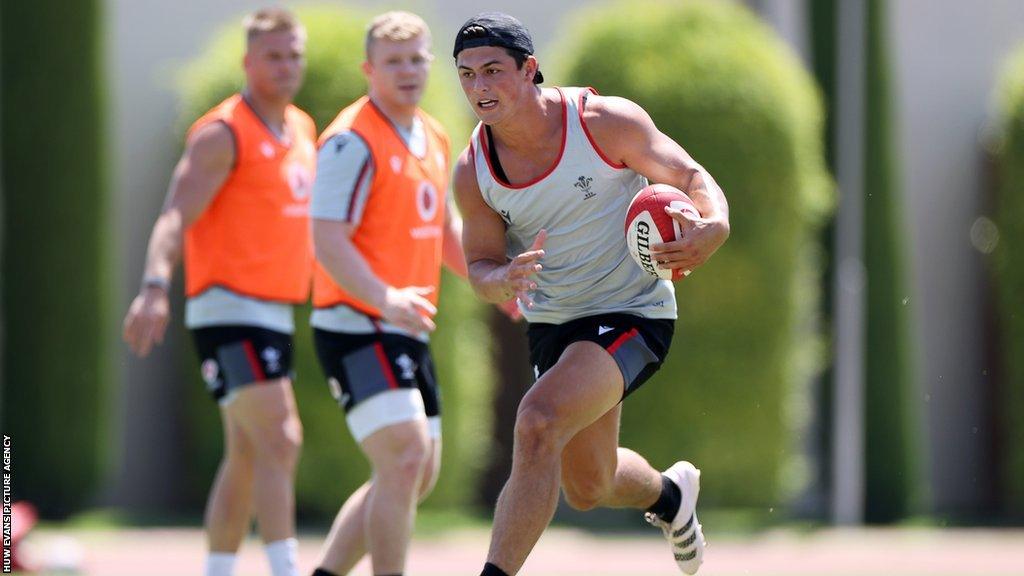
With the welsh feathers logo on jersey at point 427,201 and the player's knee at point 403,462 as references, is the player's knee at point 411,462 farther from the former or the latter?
the welsh feathers logo on jersey at point 427,201

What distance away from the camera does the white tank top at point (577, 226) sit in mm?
5398

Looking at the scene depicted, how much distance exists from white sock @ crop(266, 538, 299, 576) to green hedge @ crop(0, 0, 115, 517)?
5670 mm

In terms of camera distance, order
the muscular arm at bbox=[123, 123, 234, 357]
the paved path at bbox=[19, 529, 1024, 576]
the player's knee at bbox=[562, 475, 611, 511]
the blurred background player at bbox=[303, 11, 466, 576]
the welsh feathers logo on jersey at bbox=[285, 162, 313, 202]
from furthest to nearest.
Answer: the paved path at bbox=[19, 529, 1024, 576] → the welsh feathers logo on jersey at bbox=[285, 162, 313, 202] → the muscular arm at bbox=[123, 123, 234, 357] → the blurred background player at bbox=[303, 11, 466, 576] → the player's knee at bbox=[562, 475, 611, 511]

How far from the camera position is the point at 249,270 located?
689cm

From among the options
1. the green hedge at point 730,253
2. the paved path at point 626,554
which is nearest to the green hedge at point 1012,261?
the paved path at point 626,554

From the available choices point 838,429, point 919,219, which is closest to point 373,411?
point 838,429

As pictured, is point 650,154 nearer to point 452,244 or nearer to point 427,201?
point 427,201

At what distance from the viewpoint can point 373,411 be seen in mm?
6156

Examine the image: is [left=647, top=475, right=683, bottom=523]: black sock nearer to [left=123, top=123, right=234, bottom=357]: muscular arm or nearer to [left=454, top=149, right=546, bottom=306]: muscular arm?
[left=454, top=149, right=546, bottom=306]: muscular arm

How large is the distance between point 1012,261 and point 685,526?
29.4ft

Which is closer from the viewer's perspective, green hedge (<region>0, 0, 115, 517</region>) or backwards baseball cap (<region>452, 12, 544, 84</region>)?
backwards baseball cap (<region>452, 12, 544, 84</region>)

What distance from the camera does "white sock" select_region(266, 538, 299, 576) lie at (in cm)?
661

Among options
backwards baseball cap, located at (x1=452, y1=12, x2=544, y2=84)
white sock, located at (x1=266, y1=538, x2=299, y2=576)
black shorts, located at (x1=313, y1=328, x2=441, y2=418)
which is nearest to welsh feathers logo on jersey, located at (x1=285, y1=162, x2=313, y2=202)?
black shorts, located at (x1=313, y1=328, x2=441, y2=418)

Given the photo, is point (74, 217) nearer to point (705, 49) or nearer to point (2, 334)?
point (2, 334)
